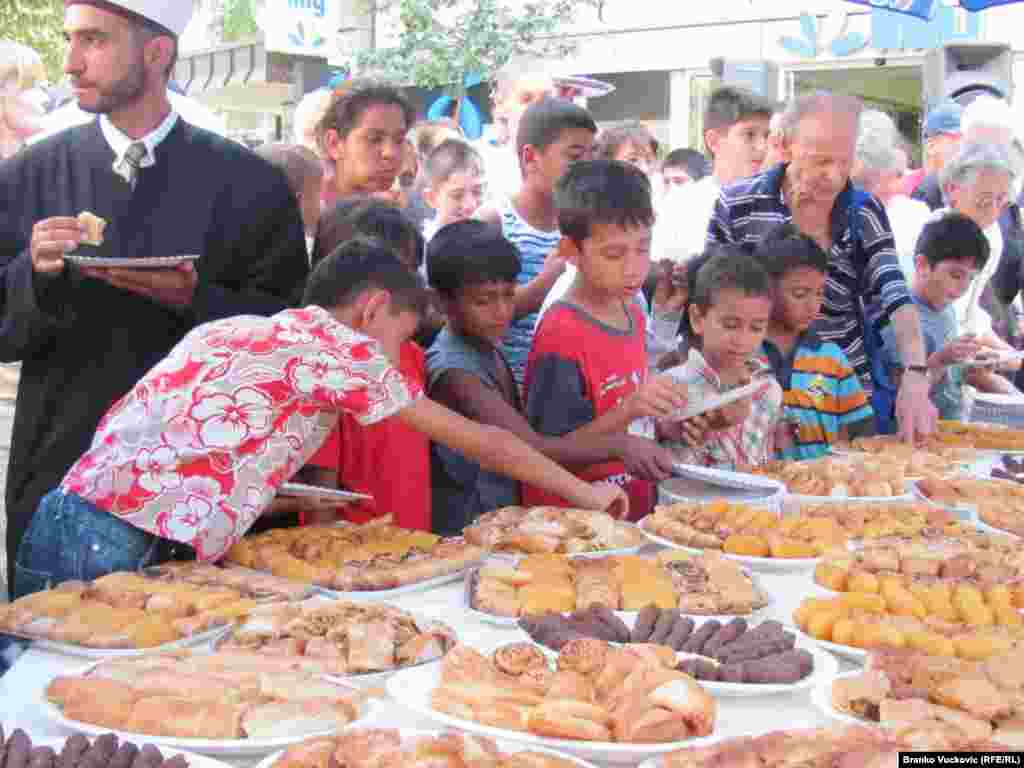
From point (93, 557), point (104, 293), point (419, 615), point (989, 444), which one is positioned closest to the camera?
point (419, 615)

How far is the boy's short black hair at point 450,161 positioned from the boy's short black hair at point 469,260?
170 centimetres

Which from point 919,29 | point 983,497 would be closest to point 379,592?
point 983,497

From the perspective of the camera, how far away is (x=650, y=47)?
15.9m

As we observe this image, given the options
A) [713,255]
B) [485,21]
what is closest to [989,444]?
[713,255]

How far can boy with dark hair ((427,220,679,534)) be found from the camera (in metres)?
3.11

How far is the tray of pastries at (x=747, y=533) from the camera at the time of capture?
244 centimetres

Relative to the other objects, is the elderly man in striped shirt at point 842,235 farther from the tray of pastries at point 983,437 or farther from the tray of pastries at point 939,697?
the tray of pastries at point 939,697

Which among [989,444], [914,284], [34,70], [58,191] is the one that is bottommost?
[989,444]

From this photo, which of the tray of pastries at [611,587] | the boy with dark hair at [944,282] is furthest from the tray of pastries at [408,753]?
the boy with dark hair at [944,282]

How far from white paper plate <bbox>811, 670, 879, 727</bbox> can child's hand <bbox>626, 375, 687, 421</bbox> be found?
123cm

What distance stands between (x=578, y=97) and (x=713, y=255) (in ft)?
11.5

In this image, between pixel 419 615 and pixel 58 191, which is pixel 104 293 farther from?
pixel 419 615

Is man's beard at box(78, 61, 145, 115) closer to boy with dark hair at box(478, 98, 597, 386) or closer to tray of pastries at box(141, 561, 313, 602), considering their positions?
tray of pastries at box(141, 561, 313, 602)

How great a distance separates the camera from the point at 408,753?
4.49 ft
